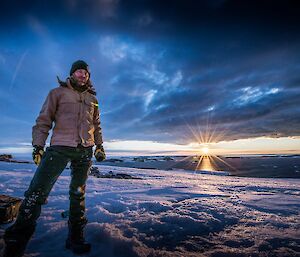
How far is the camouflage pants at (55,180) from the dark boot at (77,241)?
0.07m

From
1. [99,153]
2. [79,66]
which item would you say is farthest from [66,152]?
[79,66]

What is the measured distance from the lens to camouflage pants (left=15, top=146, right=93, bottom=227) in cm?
260

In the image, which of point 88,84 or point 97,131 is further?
point 97,131

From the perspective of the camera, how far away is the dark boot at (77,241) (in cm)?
262

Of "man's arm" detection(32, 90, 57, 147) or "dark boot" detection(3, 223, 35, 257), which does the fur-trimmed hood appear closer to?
"man's arm" detection(32, 90, 57, 147)

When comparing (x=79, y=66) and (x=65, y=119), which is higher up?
(x=79, y=66)

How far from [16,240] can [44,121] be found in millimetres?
1435

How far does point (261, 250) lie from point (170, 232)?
4.03ft

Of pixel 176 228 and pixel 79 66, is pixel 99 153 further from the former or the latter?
pixel 176 228

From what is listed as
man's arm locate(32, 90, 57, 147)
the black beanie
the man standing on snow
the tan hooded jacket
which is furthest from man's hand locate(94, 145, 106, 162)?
the black beanie

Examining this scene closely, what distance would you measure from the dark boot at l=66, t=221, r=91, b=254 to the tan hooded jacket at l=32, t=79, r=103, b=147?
3.55 feet

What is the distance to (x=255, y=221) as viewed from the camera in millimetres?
3779

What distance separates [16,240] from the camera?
2436mm

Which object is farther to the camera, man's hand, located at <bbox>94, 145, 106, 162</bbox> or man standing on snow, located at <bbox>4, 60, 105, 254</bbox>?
man's hand, located at <bbox>94, 145, 106, 162</bbox>
